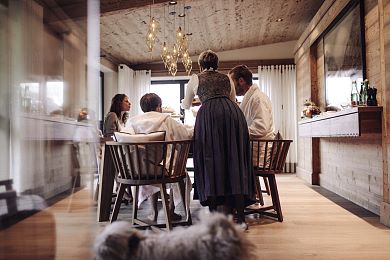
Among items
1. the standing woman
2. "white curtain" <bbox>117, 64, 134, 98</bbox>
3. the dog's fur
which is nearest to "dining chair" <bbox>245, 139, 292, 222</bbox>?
the standing woman

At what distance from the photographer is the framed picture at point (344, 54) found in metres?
3.47

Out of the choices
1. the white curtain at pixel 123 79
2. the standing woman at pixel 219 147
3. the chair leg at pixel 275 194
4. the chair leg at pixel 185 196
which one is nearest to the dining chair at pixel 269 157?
the chair leg at pixel 275 194

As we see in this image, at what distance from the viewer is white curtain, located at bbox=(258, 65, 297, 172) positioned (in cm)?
726

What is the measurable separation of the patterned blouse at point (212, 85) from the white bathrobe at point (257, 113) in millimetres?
428

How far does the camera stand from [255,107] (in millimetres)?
2881

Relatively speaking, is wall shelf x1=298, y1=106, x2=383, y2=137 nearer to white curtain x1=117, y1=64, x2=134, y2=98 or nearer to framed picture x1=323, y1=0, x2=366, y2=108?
framed picture x1=323, y1=0, x2=366, y2=108

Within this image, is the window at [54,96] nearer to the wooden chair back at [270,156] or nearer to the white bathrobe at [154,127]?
the white bathrobe at [154,127]

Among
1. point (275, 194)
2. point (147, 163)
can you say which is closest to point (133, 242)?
point (147, 163)

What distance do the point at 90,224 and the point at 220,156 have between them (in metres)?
1.04

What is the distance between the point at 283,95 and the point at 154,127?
5128 mm

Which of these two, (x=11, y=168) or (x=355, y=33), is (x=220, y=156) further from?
(x=355, y=33)

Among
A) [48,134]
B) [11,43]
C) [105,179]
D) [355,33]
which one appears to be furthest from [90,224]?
[355,33]

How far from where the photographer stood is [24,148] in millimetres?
811

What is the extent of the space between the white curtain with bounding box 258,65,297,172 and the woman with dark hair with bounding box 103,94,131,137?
3.99m
